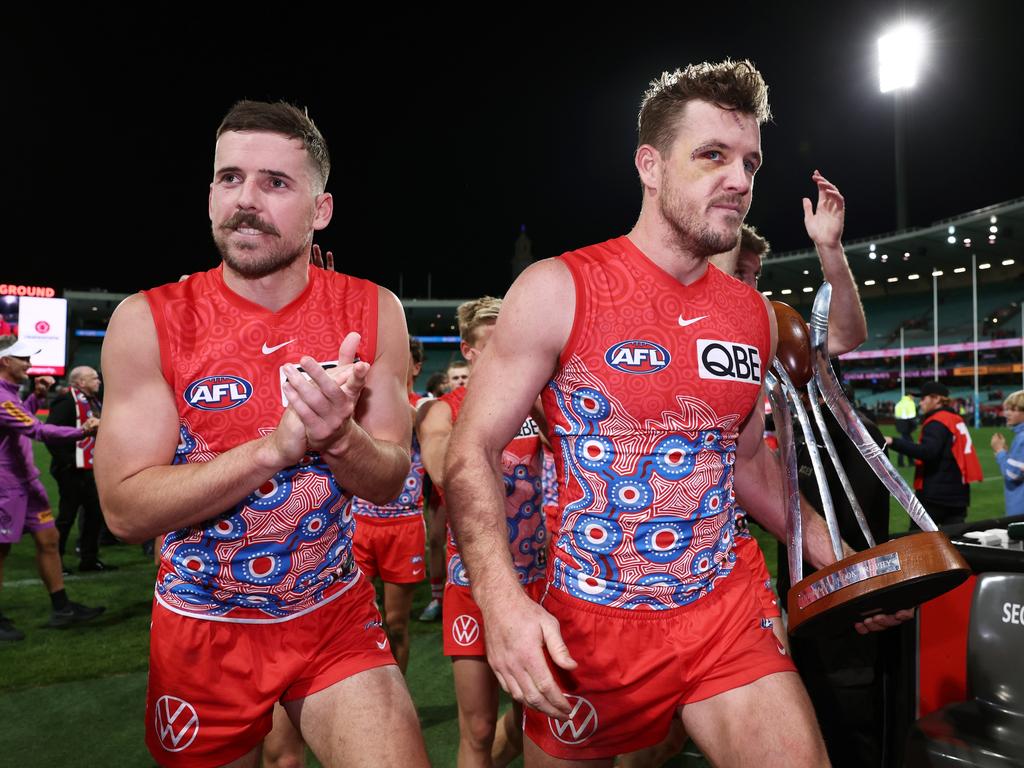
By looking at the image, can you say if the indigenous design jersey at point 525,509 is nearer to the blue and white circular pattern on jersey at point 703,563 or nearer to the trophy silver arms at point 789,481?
the trophy silver arms at point 789,481

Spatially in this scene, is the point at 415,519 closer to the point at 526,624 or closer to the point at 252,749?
the point at 252,749

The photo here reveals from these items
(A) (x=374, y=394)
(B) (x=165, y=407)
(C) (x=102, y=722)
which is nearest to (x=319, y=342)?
(A) (x=374, y=394)

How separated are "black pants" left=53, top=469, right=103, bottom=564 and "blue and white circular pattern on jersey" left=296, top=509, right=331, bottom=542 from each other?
6641mm

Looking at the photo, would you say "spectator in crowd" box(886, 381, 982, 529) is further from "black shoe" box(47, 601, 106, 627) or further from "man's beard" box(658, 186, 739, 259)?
"black shoe" box(47, 601, 106, 627)

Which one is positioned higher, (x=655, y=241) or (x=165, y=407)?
(x=655, y=241)

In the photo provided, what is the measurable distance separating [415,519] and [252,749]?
2.56m

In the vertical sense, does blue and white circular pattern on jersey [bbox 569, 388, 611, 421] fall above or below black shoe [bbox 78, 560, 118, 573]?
above

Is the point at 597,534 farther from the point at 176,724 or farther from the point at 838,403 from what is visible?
the point at 176,724

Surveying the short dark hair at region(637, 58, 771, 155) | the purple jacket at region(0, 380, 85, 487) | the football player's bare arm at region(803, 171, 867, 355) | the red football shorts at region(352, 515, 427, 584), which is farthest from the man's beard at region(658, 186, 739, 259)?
the purple jacket at region(0, 380, 85, 487)

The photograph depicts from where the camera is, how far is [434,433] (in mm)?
3746

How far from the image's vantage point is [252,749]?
210 centimetres

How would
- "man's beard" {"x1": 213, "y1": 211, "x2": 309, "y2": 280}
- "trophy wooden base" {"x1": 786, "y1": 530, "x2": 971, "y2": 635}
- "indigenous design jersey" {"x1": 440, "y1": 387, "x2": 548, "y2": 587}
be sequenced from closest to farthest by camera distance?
"trophy wooden base" {"x1": 786, "y1": 530, "x2": 971, "y2": 635} < "man's beard" {"x1": 213, "y1": 211, "x2": 309, "y2": 280} < "indigenous design jersey" {"x1": 440, "y1": 387, "x2": 548, "y2": 587}

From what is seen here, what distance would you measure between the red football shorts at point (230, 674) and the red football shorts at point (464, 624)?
1172 millimetres

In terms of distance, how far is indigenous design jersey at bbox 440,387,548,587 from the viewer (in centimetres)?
343
